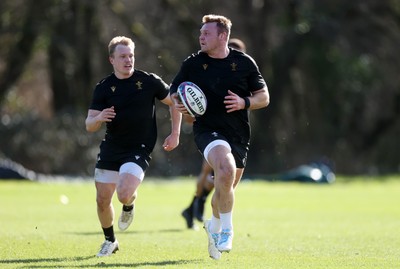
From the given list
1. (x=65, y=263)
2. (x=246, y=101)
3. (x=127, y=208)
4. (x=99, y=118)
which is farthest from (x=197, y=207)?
(x=65, y=263)

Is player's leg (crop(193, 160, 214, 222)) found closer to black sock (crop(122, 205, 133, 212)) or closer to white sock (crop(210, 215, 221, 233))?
black sock (crop(122, 205, 133, 212))

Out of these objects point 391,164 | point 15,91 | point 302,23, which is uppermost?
point 302,23

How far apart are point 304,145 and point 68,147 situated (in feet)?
42.9

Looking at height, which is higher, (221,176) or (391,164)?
(221,176)

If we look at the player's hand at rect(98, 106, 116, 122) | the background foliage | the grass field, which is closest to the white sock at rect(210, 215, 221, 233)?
the grass field

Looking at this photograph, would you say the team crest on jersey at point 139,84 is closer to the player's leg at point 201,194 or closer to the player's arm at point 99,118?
the player's arm at point 99,118

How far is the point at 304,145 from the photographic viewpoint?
41.1 metres

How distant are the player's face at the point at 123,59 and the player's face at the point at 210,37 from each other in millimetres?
767

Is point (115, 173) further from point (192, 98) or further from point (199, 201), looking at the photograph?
point (199, 201)

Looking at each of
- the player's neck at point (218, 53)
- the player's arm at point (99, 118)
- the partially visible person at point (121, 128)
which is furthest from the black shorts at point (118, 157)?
the player's neck at point (218, 53)

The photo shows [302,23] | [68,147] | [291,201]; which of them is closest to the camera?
[291,201]

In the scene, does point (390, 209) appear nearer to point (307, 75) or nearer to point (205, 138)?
point (205, 138)

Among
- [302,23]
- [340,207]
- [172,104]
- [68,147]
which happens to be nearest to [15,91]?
[68,147]

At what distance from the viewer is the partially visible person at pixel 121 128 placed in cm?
991
